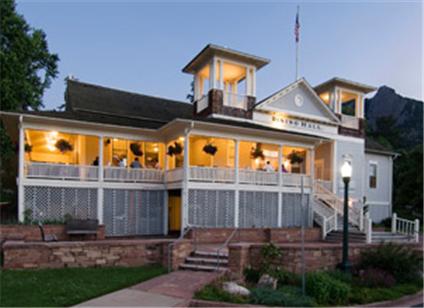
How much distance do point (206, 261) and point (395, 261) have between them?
5615mm

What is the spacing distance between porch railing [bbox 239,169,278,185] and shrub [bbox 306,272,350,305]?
7.95m

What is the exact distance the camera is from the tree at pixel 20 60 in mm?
22781

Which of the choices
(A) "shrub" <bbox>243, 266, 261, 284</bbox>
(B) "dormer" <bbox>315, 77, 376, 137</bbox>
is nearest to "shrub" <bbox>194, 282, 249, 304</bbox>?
(A) "shrub" <bbox>243, 266, 261, 284</bbox>

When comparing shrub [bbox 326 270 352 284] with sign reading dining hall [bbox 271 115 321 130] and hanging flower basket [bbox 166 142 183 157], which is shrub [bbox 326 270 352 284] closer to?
hanging flower basket [bbox 166 142 183 157]

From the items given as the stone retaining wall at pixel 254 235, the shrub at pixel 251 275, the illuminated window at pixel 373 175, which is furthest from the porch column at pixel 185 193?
the illuminated window at pixel 373 175

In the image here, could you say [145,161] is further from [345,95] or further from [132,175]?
[345,95]

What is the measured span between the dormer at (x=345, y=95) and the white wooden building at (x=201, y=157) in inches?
2.7

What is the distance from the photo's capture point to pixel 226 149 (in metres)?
20.0

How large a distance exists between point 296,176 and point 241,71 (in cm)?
674

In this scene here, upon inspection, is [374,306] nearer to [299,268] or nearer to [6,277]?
[299,268]

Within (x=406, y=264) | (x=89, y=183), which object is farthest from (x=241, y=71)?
(x=406, y=264)

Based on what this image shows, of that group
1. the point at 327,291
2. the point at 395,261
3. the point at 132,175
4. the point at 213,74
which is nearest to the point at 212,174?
the point at 132,175

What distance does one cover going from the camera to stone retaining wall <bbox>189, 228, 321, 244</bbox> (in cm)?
1491

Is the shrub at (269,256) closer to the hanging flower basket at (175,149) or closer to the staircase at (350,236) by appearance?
the staircase at (350,236)
